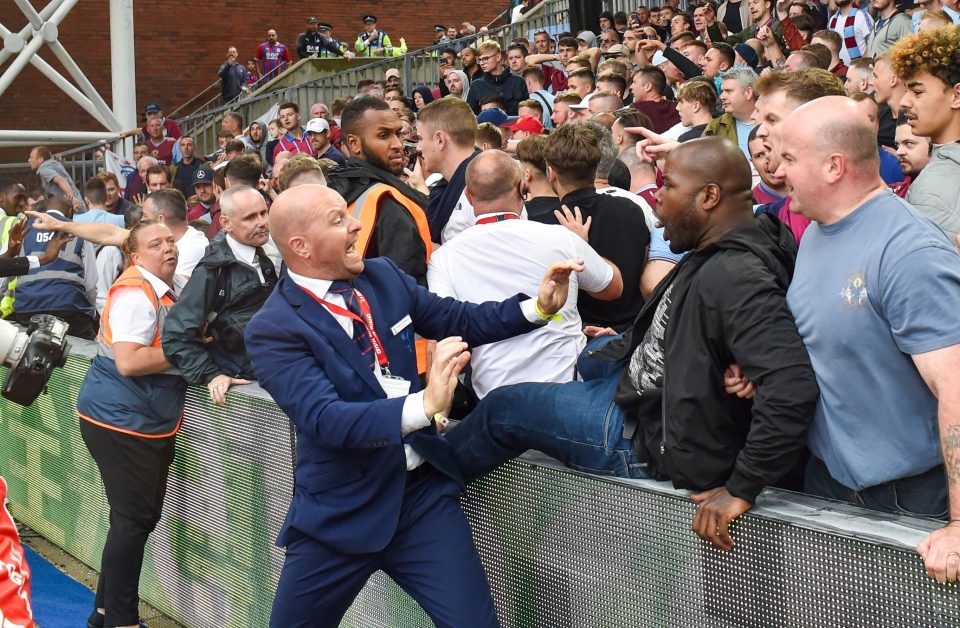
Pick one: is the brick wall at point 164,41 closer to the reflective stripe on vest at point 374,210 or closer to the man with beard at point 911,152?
the reflective stripe on vest at point 374,210

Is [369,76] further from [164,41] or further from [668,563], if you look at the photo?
[668,563]

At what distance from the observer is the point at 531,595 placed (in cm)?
350

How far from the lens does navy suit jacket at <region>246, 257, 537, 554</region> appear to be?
3.01 metres

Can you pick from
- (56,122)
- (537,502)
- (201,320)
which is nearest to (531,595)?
(537,502)

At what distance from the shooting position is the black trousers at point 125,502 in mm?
4816

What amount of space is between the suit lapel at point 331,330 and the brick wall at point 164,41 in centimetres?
2026

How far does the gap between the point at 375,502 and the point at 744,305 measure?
1.23 m

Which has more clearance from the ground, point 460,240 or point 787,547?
point 460,240

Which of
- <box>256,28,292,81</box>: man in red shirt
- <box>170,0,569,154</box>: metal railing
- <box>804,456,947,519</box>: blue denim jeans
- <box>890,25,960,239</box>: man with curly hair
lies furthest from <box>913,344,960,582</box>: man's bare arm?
<box>256,28,292,81</box>: man in red shirt

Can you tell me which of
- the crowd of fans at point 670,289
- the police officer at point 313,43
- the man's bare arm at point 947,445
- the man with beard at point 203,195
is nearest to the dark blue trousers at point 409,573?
the crowd of fans at point 670,289

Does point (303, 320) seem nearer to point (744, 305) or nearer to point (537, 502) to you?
point (537, 502)

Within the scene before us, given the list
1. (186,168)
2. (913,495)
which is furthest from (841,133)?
(186,168)

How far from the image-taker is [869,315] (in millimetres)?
2520

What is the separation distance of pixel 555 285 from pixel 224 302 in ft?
6.10
